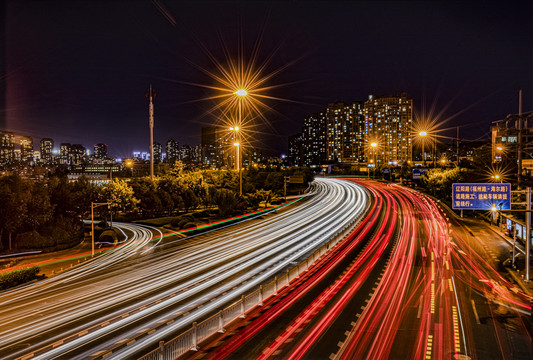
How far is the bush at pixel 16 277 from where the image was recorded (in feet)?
62.4

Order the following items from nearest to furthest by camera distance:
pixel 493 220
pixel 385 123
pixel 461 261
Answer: pixel 461 261, pixel 493 220, pixel 385 123

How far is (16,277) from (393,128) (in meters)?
175

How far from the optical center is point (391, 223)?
1391 inches

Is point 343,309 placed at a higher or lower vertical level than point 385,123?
lower

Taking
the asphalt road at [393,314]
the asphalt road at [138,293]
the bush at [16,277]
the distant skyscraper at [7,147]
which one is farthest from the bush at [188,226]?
the distant skyscraper at [7,147]

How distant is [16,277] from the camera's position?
19.5 m

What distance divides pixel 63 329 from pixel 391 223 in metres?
31.2

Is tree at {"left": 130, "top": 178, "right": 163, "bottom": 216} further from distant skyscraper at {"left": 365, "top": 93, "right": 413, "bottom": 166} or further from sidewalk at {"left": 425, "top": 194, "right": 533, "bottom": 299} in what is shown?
distant skyscraper at {"left": 365, "top": 93, "right": 413, "bottom": 166}

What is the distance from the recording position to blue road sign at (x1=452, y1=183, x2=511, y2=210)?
1841 centimetres

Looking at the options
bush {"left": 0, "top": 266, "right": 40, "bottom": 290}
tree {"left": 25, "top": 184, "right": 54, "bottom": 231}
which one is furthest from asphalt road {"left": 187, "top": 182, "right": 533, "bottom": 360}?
tree {"left": 25, "top": 184, "right": 54, "bottom": 231}

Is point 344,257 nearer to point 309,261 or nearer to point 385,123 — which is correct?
point 309,261

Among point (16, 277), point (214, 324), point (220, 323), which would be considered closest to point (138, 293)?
point (214, 324)

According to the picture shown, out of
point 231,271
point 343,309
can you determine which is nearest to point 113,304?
point 231,271

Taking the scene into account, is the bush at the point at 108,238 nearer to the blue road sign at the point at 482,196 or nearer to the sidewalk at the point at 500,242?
the blue road sign at the point at 482,196
